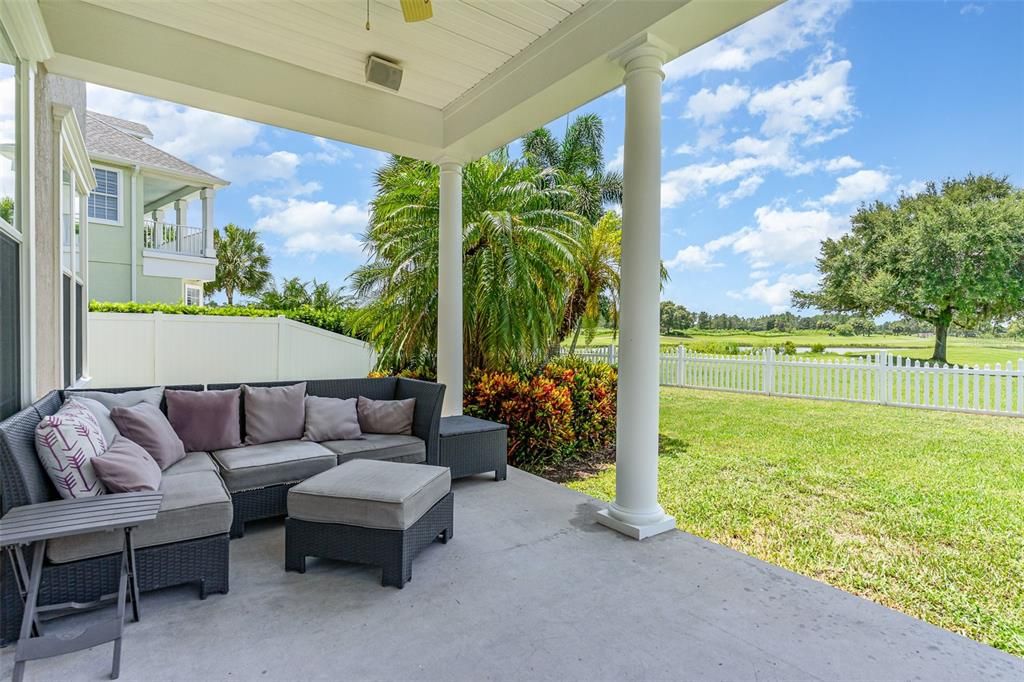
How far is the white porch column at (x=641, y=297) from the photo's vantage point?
306 centimetres

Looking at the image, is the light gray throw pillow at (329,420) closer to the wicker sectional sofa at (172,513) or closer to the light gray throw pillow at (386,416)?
the light gray throw pillow at (386,416)

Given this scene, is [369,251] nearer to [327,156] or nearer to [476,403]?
[476,403]

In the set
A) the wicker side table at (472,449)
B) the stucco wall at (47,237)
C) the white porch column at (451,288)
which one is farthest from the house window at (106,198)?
the wicker side table at (472,449)

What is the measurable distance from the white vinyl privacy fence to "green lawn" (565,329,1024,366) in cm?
513

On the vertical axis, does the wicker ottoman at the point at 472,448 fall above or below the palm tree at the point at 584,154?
below

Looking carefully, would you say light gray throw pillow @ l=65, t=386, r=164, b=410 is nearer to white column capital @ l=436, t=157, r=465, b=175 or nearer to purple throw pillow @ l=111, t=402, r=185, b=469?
purple throw pillow @ l=111, t=402, r=185, b=469

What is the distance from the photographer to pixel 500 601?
228 cm

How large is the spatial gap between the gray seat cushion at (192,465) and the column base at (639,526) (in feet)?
7.98

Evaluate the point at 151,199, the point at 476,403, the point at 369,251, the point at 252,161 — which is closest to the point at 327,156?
the point at 252,161

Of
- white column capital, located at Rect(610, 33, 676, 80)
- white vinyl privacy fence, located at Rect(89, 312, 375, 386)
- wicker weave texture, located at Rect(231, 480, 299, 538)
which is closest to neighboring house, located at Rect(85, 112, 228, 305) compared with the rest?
white vinyl privacy fence, located at Rect(89, 312, 375, 386)

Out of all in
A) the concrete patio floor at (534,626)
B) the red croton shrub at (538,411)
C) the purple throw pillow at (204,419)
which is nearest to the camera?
the concrete patio floor at (534,626)

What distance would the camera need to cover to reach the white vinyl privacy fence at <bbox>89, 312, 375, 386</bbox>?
7508 millimetres

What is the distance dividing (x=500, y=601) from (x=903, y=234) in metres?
12.6

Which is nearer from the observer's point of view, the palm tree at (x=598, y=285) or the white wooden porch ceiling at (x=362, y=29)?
the white wooden porch ceiling at (x=362, y=29)
